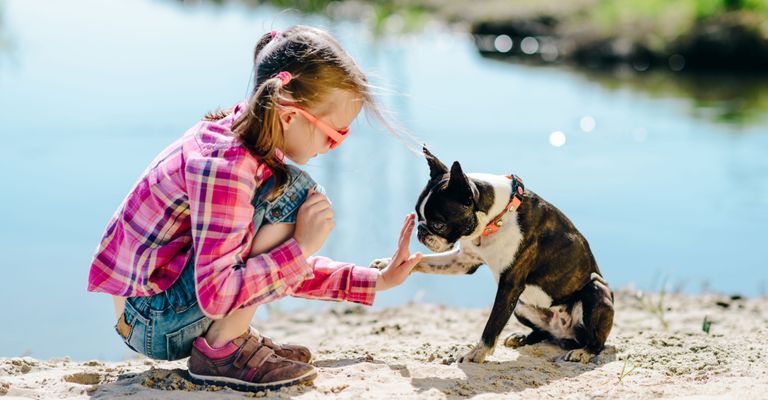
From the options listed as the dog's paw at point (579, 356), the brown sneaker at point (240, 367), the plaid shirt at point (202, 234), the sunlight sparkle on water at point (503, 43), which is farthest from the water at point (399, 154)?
the sunlight sparkle on water at point (503, 43)

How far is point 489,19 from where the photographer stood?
20188 mm

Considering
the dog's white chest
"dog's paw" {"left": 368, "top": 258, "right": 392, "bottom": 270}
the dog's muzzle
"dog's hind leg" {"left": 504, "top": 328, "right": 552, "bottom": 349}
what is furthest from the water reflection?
the dog's muzzle

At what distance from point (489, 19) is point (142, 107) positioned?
10088mm

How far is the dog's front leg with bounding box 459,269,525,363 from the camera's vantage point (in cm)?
439

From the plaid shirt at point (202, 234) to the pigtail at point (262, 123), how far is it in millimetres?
36

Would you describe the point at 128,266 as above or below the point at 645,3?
below

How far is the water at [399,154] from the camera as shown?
22.6 feet

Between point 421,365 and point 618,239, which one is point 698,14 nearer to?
point 618,239

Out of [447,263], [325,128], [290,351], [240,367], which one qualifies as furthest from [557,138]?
[240,367]

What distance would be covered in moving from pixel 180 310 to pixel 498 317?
1.32 m

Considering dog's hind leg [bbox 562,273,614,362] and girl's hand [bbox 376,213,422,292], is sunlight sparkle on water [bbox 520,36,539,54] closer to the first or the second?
dog's hind leg [bbox 562,273,614,362]

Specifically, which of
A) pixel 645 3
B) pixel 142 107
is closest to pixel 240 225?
pixel 142 107

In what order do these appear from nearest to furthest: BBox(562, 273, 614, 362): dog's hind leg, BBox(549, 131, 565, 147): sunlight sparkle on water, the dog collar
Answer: the dog collar → BBox(562, 273, 614, 362): dog's hind leg → BBox(549, 131, 565, 147): sunlight sparkle on water

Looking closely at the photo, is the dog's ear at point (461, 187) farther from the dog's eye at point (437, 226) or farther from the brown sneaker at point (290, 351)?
the brown sneaker at point (290, 351)
